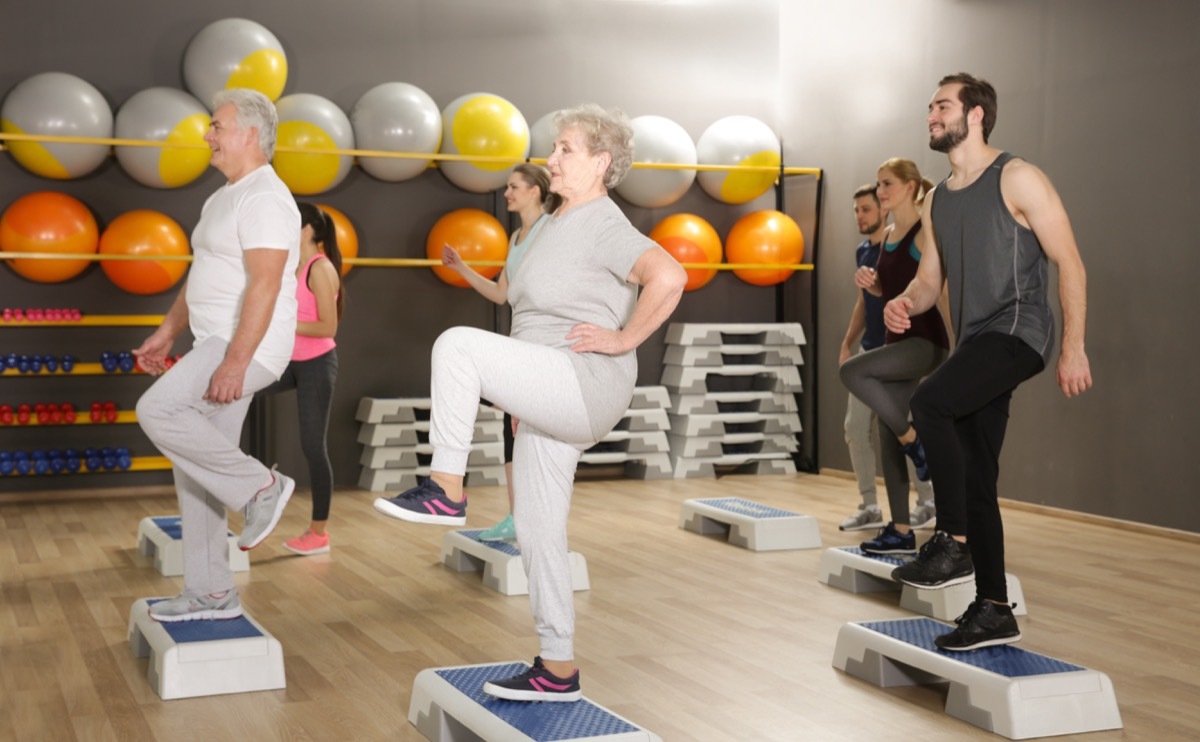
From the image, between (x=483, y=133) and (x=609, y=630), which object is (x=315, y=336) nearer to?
(x=609, y=630)

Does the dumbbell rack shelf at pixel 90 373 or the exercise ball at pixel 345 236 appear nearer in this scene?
the dumbbell rack shelf at pixel 90 373

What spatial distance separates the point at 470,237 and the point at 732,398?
1.91 meters

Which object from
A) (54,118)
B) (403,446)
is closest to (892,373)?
(403,446)

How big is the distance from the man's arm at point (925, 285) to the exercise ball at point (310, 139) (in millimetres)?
3903

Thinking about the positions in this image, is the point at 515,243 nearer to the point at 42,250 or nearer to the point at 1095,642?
the point at 1095,642

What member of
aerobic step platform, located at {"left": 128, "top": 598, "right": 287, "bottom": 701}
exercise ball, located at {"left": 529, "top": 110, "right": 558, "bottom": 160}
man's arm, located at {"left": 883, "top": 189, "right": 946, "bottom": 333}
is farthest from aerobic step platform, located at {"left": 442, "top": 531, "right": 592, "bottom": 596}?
exercise ball, located at {"left": 529, "top": 110, "right": 558, "bottom": 160}

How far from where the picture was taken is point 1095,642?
11.5ft

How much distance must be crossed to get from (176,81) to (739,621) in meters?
4.57

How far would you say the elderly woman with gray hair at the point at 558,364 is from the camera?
7.30 ft

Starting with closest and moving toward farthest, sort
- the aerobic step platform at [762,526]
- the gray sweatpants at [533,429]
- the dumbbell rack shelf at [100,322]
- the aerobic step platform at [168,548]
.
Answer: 1. the gray sweatpants at [533,429]
2. the aerobic step platform at [168,548]
3. the aerobic step platform at [762,526]
4. the dumbbell rack shelf at [100,322]

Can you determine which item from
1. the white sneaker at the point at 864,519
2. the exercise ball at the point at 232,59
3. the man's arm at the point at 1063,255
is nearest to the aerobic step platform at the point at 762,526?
the white sneaker at the point at 864,519

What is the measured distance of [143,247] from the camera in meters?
6.07

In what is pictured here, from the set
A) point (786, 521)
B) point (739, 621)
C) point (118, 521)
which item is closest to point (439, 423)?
point (739, 621)

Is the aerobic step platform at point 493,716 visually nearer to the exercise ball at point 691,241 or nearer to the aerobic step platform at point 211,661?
the aerobic step platform at point 211,661
